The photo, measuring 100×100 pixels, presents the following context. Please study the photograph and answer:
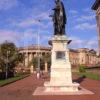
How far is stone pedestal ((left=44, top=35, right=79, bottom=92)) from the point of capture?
25312 mm

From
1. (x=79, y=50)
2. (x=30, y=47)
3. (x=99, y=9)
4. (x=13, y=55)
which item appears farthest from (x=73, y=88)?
(x=79, y=50)

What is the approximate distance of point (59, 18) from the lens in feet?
91.8

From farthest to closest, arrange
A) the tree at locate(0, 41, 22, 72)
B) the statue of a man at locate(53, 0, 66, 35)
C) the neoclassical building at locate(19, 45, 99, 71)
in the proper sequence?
the neoclassical building at locate(19, 45, 99, 71)
the tree at locate(0, 41, 22, 72)
the statue of a man at locate(53, 0, 66, 35)

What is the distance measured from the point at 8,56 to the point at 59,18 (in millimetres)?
67278

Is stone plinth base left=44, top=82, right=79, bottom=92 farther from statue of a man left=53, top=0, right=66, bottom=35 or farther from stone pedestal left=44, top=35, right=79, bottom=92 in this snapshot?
statue of a man left=53, top=0, right=66, bottom=35

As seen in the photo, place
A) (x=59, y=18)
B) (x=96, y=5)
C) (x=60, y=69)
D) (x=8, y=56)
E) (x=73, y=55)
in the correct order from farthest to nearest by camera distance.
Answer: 1. (x=73, y=55)
2. (x=8, y=56)
3. (x=96, y=5)
4. (x=59, y=18)
5. (x=60, y=69)

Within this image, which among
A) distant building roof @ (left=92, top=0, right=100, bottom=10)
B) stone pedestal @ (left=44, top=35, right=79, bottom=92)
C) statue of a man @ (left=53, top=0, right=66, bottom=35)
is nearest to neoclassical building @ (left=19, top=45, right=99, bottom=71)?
distant building roof @ (left=92, top=0, right=100, bottom=10)

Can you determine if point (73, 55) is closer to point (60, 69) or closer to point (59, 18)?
point (59, 18)

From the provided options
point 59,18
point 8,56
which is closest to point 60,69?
point 59,18

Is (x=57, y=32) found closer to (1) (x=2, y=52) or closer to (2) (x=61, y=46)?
(2) (x=61, y=46)

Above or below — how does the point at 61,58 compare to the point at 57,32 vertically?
below

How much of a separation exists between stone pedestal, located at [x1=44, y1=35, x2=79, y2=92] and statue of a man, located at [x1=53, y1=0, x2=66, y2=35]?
1.35 m

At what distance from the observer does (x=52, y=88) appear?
25.3 meters

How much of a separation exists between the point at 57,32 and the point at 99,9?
196 ft
